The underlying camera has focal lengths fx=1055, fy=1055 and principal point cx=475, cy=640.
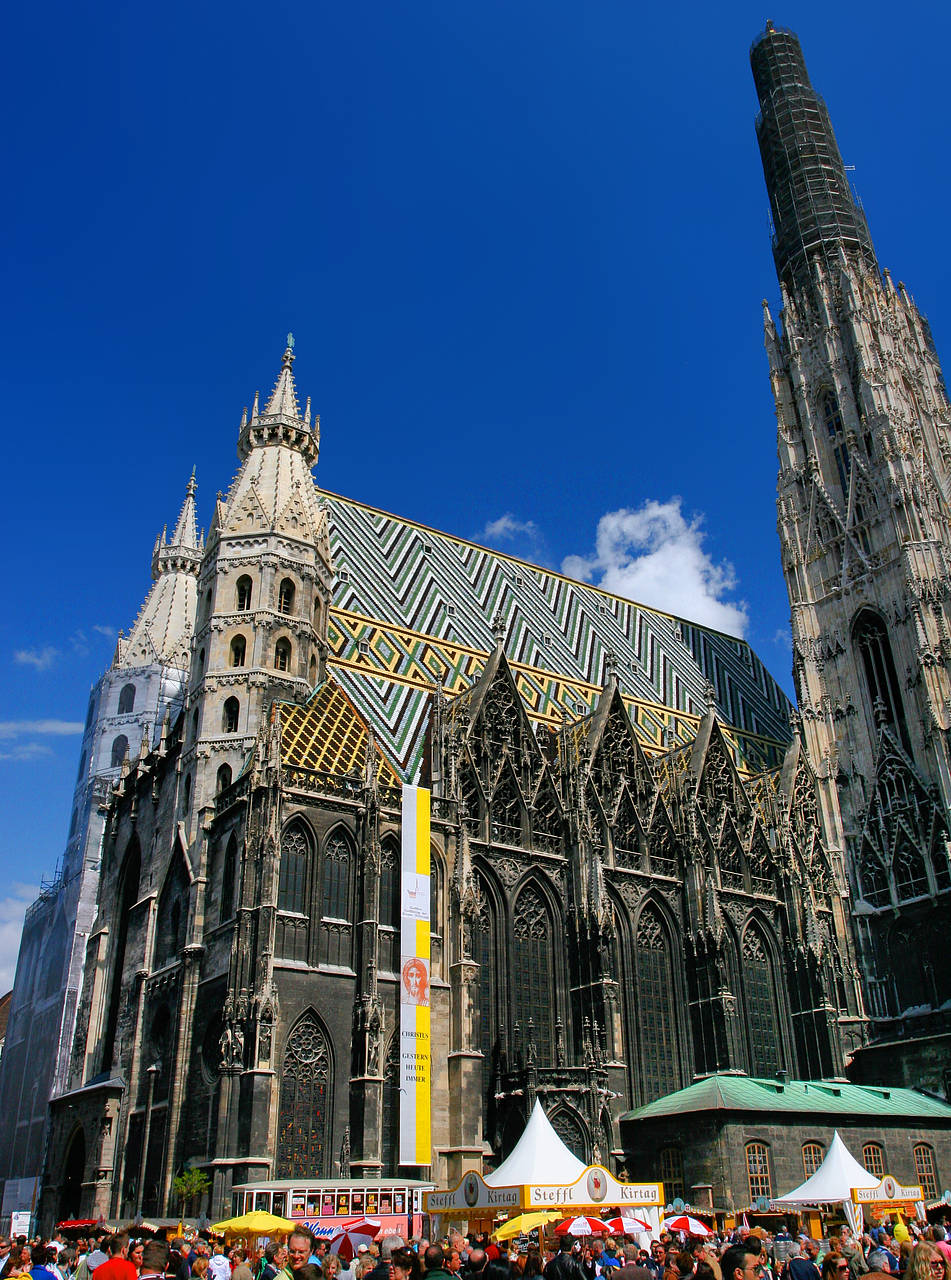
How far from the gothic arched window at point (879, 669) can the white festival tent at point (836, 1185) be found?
2900 centimetres

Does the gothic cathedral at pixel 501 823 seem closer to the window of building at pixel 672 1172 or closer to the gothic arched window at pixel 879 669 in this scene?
the gothic arched window at pixel 879 669

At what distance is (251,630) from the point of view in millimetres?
37969

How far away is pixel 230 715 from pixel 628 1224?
2279cm

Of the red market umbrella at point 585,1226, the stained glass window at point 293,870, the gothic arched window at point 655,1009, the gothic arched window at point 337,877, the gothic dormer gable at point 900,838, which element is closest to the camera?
the red market umbrella at point 585,1226

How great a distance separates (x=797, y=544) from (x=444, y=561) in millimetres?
18610

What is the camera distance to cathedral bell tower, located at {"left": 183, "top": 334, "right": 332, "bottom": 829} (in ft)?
119

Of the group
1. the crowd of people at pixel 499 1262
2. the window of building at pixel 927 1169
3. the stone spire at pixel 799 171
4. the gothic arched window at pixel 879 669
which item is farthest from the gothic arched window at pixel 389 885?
the stone spire at pixel 799 171

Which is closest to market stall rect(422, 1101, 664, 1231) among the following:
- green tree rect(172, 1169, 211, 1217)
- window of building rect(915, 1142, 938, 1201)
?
green tree rect(172, 1169, 211, 1217)

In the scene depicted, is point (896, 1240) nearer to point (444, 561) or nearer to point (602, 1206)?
point (602, 1206)

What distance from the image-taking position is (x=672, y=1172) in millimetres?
32000

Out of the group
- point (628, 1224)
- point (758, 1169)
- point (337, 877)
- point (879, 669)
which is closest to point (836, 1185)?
point (628, 1224)

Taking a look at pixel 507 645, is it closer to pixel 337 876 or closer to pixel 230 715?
pixel 230 715

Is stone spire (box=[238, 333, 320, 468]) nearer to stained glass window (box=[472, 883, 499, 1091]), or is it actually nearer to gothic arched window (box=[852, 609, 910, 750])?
stained glass window (box=[472, 883, 499, 1091])

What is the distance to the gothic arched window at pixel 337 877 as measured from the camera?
3094cm
